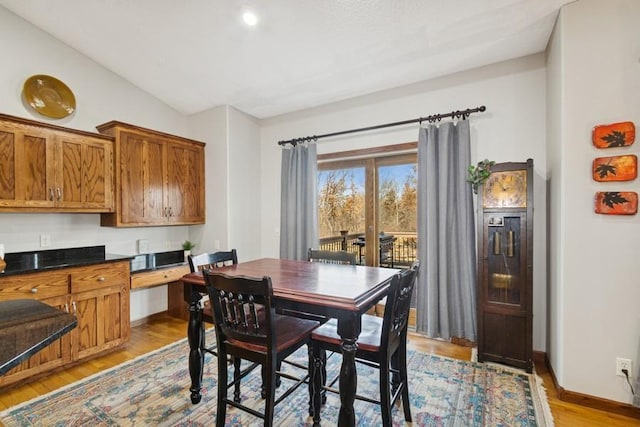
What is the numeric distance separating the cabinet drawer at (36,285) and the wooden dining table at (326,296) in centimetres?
131

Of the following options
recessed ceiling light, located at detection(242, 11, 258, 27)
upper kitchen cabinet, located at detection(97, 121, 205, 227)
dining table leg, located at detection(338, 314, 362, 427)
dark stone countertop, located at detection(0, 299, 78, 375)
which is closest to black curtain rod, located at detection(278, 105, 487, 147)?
upper kitchen cabinet, located at detection(97, 121, 205, 227)

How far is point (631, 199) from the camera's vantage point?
80.0 inches

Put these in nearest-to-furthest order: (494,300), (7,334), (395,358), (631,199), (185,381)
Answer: (7,334), (631,199), (395,358), (185,381), (494,300)

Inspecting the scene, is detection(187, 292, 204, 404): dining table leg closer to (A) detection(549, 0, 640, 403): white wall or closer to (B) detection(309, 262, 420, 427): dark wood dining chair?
(B) detection(309, 262, 420, 427): dark wood dining chair

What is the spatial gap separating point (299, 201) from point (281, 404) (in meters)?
2.46

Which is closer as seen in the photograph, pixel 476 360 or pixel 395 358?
pixel 395 358

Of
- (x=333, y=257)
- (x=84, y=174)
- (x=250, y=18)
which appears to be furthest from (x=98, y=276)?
(x=250, y=18)

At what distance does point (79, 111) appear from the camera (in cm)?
337

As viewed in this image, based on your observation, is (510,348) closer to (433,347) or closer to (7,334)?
(433,347)

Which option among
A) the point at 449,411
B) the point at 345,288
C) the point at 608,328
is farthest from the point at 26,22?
the point at 608,328

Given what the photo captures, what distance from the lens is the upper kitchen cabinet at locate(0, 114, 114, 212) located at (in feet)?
8.72

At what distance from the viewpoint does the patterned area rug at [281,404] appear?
204 centimetres

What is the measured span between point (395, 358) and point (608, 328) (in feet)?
4.69

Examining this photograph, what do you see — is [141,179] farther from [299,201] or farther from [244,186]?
[299,201]
